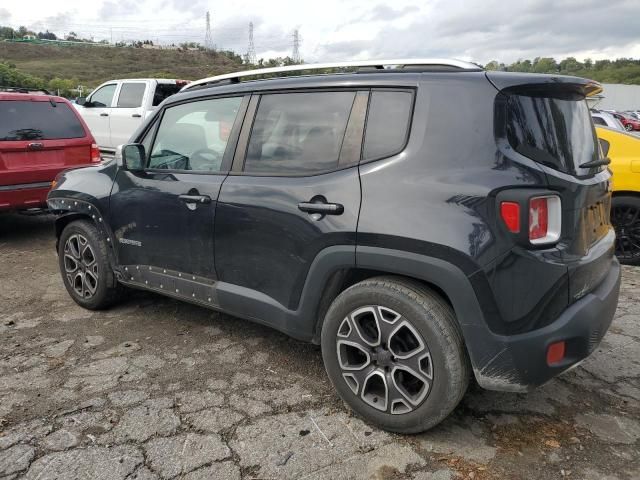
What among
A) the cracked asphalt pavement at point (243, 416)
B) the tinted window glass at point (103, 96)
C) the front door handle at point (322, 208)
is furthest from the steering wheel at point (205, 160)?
the tinted window glass at point (103, 96)

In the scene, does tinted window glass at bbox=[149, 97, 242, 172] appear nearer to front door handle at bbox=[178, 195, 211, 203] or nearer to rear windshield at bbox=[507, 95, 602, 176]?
front door handle at bbox=[178, 195, 211, 203]

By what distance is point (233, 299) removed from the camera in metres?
3.22

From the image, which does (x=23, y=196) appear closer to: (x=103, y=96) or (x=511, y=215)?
(x=511, y=215)

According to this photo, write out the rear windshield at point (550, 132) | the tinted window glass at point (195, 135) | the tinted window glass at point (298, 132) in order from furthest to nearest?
the tinted window glass at point (195, 135) < the tinted window glass at point (298, 132) < the rear windshield at point (550, 132)

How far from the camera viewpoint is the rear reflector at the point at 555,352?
90.6 inches

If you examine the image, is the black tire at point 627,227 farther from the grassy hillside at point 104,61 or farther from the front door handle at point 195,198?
the grassy hillside at point 104,61

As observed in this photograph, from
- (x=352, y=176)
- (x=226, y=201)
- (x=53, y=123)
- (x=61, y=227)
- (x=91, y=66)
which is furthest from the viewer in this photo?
(x=91, y=66)

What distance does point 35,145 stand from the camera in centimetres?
614

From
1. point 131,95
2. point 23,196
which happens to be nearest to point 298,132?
point 23,196

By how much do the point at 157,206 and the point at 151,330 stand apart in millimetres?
965

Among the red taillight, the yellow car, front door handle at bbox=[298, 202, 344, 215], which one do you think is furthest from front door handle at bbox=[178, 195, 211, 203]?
the yellow car

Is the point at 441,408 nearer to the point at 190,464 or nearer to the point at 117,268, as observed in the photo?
the point at 190,464

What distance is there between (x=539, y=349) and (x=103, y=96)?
12.0 m

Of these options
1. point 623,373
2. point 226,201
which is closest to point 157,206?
point 226,201
